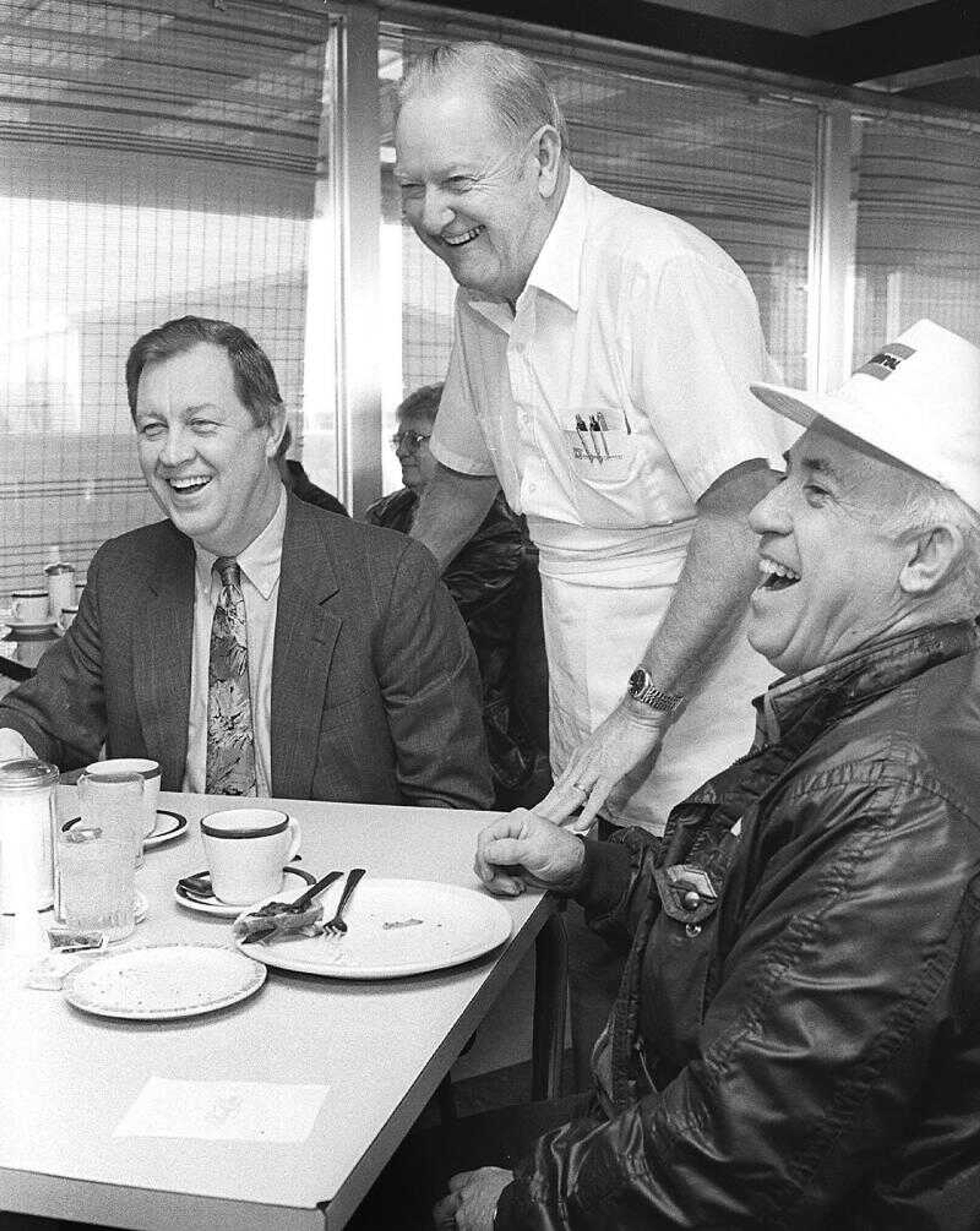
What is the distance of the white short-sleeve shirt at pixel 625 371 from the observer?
87.0 inches

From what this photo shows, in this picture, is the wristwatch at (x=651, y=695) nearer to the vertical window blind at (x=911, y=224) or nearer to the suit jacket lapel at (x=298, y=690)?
the suit jacket lapel at (x=298, y=690)

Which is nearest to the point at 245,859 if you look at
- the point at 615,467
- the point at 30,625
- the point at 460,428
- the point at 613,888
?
the point at 613,888

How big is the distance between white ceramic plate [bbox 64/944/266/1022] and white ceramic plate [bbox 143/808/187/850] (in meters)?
0.37

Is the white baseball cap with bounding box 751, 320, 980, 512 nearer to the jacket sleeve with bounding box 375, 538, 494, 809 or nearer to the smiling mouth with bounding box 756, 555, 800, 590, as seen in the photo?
the smiling mouth with bounding box 756, 555, 800, 590

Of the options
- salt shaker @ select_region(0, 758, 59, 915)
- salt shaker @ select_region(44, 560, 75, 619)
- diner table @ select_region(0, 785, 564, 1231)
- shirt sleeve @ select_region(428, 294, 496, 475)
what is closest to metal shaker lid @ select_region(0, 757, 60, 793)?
salt shaker @ select_region(0, 758, 59, 915)

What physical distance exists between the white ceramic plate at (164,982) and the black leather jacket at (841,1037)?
34 cm

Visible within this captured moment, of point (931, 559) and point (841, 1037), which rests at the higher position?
point (931, 559)

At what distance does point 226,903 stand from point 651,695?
78 cm

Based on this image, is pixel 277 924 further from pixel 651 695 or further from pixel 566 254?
pixel 566 254

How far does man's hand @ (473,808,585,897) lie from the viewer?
177 centimetres

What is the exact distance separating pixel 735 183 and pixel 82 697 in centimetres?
380

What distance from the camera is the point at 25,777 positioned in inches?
65.6

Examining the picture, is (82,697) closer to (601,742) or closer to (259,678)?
(259,678)

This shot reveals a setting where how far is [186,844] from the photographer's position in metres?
1.98
